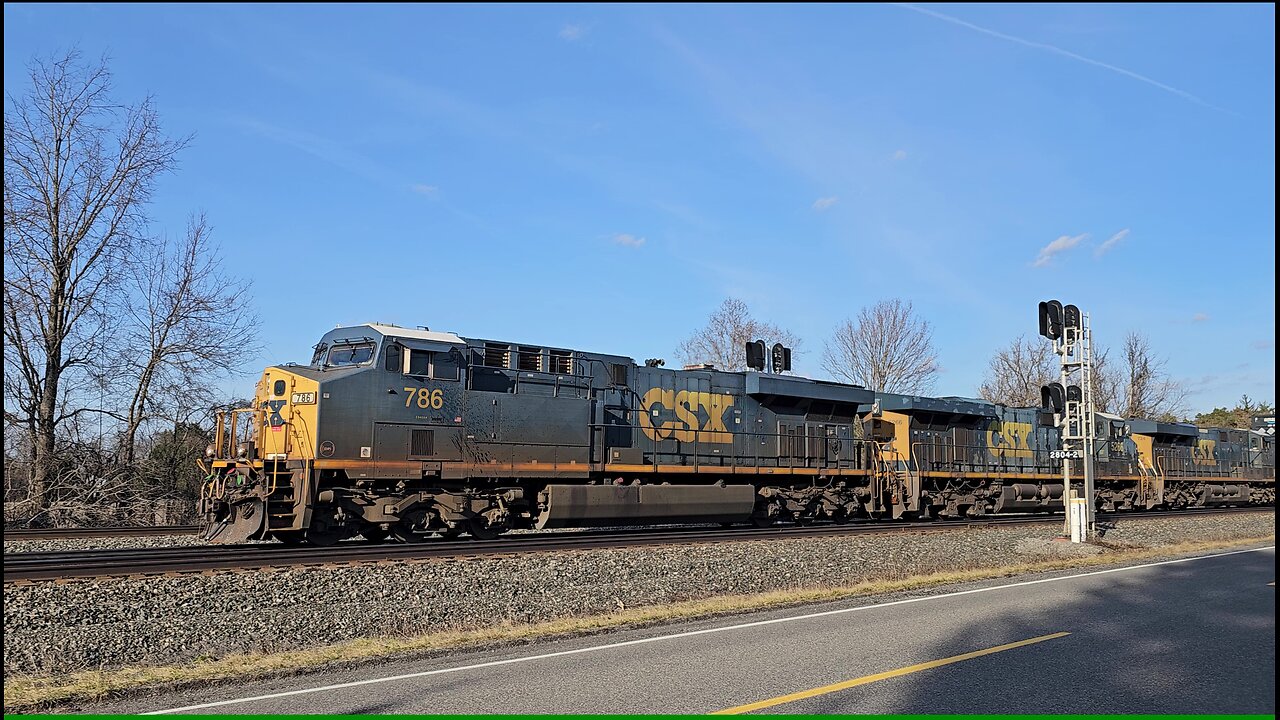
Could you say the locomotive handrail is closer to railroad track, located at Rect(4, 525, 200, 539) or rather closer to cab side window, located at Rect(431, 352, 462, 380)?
cab side window, located at Rect(431, 352, 462, 380)

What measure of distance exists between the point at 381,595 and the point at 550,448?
6584mm

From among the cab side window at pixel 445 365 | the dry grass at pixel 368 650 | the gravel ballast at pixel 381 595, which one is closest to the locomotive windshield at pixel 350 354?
the cab side window at pixel 445 365

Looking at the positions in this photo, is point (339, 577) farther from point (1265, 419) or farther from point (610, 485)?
point (1265, 419)

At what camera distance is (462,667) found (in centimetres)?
774

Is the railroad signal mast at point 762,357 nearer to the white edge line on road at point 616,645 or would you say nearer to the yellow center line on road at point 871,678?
the white edge line on road at point 616,645

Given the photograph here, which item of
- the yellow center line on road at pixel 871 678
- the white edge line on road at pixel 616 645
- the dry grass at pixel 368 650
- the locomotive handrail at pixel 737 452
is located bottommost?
the dry grass at pixel 368 650

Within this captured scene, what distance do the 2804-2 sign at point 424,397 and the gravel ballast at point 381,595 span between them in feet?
12.0

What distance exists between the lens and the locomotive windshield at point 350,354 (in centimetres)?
1572

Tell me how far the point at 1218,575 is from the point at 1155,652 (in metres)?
6.82

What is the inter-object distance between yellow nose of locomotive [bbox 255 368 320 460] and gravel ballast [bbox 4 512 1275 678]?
128 inches

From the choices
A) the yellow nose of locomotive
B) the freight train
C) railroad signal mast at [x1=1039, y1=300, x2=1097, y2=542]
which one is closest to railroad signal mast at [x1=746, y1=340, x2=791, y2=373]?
the freight train

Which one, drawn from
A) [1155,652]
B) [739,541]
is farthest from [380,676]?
[739,541]

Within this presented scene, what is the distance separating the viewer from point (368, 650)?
8539 mm

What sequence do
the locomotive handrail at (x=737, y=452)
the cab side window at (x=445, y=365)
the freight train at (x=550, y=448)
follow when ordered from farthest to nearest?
1. the locomotive handrail at (x=737, y=452)
2. the cab side window at (x=445, y=365)
3. the freight train at (x=550, y=448)
